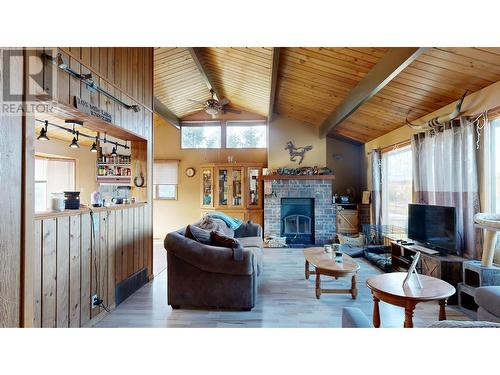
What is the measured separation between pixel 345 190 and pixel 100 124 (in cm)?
550

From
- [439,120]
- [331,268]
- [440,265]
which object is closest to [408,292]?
[331,268]

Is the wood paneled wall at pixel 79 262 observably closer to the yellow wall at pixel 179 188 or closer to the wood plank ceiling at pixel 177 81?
the wood plank ceiling at pixel 177 81

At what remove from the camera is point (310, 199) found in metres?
6.33

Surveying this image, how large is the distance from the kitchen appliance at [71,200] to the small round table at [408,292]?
260cm

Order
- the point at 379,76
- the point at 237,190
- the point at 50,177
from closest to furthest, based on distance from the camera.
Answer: the point at 379,76, the point at 50,177, the point at 237,190

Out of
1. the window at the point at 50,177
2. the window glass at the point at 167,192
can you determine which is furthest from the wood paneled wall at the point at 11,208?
the window glass at the point at 167,192

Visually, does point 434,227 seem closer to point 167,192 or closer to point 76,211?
point 76,211

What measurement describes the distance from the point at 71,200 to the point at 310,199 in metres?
4.98

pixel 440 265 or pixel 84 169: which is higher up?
pixel 84 169

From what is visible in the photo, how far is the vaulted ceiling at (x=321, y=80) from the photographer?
8.95 ft

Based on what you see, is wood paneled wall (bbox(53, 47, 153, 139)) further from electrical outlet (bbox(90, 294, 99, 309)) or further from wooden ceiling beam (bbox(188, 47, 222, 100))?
electrical outlet (bbox(90, 294, 99, 309))

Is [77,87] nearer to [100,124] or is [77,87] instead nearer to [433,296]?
[100,124]

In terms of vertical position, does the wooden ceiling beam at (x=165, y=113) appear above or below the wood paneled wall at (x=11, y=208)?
above
